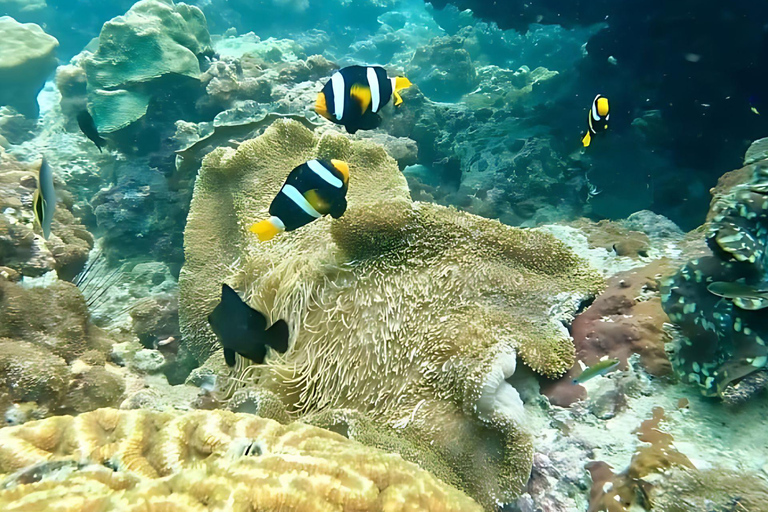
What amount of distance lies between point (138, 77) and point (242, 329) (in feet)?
21.7

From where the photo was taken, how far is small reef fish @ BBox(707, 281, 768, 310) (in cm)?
151

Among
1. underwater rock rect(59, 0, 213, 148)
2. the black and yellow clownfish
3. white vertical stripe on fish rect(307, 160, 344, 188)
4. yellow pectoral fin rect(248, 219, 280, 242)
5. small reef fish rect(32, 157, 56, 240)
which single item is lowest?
yellow pectoral fin rect(248, 219, 280, 242)

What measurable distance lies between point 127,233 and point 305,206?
4598 mm

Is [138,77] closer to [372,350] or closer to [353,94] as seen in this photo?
[353,94]

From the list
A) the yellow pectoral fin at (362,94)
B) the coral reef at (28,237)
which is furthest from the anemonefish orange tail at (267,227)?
the coral reef at (28,237)

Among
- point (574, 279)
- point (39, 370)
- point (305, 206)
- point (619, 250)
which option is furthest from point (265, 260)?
point (619, 250)

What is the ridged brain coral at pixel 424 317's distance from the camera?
5.57 ft

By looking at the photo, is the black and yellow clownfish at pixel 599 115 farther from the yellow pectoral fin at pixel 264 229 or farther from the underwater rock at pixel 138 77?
the underwater rock at pixel 138 77

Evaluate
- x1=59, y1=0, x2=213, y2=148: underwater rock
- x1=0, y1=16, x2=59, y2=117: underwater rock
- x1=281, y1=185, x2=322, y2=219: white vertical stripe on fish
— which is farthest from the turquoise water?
x1=0, y1=16, x2=59, y2=117: underwater rock

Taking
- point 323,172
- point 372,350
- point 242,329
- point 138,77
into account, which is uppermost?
point 138,77

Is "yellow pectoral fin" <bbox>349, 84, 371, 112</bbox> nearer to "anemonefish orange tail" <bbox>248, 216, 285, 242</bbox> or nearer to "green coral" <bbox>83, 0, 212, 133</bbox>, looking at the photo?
"anemonefish orange tail" <bbox>248, 216, 285, 242</bbox>

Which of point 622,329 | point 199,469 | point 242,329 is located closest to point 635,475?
point 622,329

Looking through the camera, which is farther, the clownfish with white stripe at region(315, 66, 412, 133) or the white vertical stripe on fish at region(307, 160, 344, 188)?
the clownfish with white stripe at region(315, 66, 412, 133)

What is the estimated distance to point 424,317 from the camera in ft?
6.46
